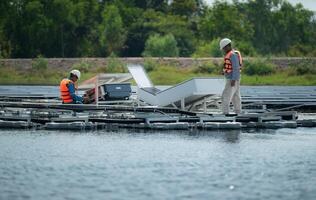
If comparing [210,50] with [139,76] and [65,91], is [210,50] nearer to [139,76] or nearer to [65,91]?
[139,76]

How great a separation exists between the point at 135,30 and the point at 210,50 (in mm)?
10106

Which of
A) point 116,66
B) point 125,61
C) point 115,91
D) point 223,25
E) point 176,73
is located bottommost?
point 115,91

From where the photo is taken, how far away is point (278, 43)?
108 metres

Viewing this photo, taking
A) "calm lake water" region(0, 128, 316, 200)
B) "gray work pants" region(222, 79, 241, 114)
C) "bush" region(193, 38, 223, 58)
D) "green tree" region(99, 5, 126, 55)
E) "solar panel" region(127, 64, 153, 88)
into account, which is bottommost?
"calm lake water" region(0, 128, 316, 200)

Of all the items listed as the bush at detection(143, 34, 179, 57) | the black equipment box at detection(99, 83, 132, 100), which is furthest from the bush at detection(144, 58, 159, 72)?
the black equipment box at detection(99, 83, 132, 100)

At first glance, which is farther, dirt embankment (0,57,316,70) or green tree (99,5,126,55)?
green tree (99,5,126,55)

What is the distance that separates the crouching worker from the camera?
1196 inches

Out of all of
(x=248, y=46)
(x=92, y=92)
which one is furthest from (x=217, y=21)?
(x=92, y=92)

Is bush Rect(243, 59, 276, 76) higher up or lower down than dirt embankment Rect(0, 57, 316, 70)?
lower down

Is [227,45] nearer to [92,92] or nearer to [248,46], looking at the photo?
[92,92]

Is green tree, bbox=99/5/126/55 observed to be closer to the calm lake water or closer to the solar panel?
the solar panel

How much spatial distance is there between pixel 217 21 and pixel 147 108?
6667 centimetres

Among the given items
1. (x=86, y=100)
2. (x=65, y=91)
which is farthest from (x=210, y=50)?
(x=65, y=91)

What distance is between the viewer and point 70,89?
101 ft
